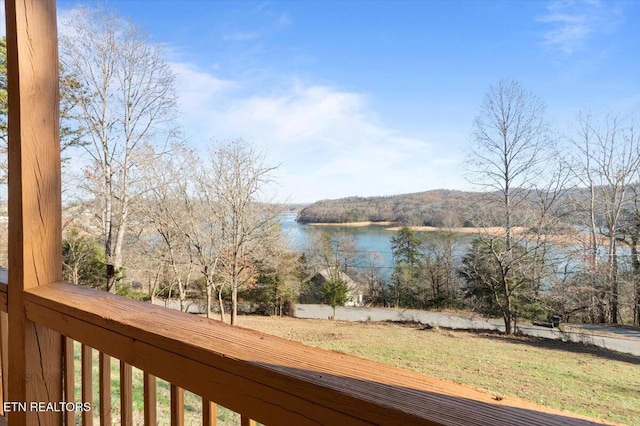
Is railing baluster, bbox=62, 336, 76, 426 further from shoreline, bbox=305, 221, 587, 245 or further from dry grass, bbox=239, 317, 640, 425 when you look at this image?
shoreline, bbox=305, 221, 587, 245

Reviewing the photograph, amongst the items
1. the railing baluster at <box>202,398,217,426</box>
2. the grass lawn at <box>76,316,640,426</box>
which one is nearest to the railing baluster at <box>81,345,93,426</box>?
the grass lawn at <box>76,316,640,426</box>

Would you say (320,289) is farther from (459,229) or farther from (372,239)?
(459,229)

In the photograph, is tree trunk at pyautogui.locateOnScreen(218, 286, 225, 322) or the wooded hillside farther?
tree trunk at pyautogui.locateOnScreen(218, 286, 225, 322)


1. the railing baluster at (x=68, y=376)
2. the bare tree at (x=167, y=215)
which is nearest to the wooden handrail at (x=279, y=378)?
the railing baluster at (x=68, y=376)

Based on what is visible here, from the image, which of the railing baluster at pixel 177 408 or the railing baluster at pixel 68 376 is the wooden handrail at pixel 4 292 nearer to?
the railing baluster at pixel 68 376

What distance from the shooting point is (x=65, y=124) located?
9.83 ft

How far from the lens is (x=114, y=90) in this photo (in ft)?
10.9

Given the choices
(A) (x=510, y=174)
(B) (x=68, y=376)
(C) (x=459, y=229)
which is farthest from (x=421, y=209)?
(B) (x=68, y=376)

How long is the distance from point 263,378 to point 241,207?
2227 mm

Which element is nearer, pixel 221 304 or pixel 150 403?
pixel 150 403

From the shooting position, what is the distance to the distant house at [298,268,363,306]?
1.64 m

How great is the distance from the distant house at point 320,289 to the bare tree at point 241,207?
60 centimetres

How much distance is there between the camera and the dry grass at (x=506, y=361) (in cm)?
93

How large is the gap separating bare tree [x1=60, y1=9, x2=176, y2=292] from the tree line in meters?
0.01
